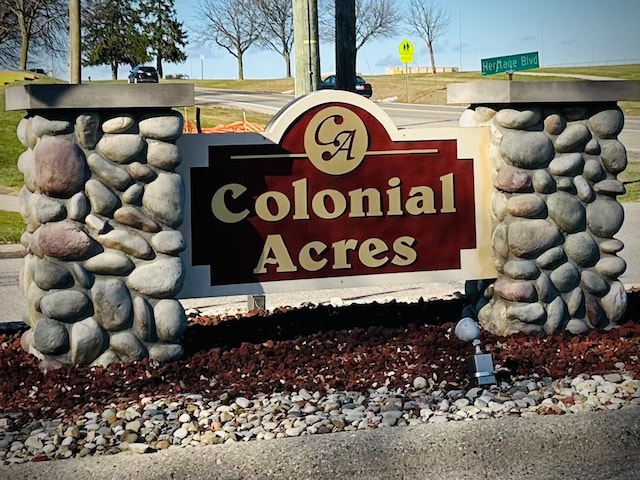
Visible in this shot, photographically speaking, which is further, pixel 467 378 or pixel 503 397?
pixel 467 378

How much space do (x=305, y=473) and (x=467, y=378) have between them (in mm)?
1567

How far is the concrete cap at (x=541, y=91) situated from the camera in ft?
19.2

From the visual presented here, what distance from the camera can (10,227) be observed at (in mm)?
12266

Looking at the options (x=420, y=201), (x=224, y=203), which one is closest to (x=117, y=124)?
(x=224, y=203)

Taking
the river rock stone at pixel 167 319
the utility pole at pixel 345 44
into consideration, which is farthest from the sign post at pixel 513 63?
the river rock stone at pixel 167 319

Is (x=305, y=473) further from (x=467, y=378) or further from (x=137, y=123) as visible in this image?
(x=137, y=123)

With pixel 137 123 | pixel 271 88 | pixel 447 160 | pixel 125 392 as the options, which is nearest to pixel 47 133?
pixel 137 123

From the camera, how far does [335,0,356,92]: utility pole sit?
845cm

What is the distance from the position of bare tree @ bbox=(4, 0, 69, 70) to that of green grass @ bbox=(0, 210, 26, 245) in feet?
57.5

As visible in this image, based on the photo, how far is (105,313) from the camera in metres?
5.31

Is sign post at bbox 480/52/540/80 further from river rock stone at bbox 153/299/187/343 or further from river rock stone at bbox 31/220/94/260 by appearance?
river rock stone at bbox 31/220/94/260

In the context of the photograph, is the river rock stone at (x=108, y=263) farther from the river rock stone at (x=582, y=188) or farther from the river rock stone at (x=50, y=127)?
the river rock stone at (x=582, y=188)

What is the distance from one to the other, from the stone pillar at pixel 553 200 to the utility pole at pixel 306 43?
173 centimetres

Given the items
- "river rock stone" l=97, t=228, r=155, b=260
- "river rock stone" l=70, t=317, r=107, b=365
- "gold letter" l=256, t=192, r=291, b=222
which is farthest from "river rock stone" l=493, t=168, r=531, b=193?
"river rock stone" l=70, t=317, r=107, b=365
